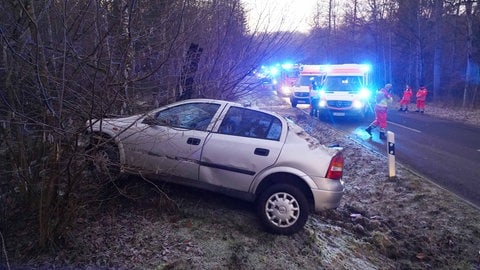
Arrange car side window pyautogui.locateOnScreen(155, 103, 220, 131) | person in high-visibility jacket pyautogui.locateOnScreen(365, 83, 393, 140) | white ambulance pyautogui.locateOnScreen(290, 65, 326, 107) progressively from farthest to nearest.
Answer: white ambulance pyautogui.locateOnScreen(290, 65, 326, 107) → person in high-visibility jacket pyautogui.locateOnScreen(365, 83, 393, 140) → car side window pyautogui.locateOnScreen(155, 103, 220, 131)

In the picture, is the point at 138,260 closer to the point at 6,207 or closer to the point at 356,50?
the point at 6,207

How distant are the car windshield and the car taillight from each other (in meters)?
13.5

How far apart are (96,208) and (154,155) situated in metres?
1.08

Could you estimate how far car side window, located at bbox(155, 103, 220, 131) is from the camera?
5.70 metres

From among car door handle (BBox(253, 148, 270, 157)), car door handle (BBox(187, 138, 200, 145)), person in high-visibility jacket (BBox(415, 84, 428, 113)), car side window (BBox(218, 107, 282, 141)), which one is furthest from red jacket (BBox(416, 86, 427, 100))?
car door handle (BBox(187, 138, 200, 145))

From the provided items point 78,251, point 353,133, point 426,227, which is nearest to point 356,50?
point 353,133

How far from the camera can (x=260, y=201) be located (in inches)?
207

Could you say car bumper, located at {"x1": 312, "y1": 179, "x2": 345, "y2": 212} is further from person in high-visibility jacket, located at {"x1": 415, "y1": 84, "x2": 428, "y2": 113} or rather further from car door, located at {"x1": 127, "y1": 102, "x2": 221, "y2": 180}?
person in high-visibility jacket, located at {"x1": 415, "y1": 84, "x2": 428, "y2": 113}

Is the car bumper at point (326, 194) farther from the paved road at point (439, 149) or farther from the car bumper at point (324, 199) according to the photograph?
the paved road at point (439, 149)

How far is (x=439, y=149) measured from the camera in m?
11.8

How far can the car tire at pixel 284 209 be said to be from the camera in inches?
202

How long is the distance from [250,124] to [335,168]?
130cm

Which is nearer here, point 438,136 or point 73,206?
Result: point 73,206

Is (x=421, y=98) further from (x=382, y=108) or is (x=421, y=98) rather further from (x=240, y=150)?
(x=240, y=150)
